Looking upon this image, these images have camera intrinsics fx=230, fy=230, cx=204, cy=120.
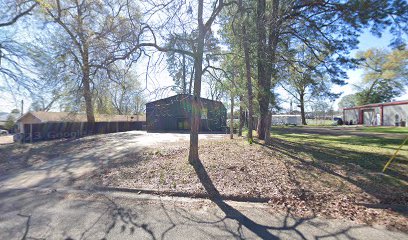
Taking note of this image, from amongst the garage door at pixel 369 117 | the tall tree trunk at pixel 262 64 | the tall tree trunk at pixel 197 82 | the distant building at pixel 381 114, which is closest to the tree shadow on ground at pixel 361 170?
the tall tree trunk at pixel 262 64

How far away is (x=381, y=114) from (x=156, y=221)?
36923mm

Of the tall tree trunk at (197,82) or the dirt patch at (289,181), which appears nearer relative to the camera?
the dirt patch at (289,181)

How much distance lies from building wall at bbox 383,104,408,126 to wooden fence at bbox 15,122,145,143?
36858 millimetres

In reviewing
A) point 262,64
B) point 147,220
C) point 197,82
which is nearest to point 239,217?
point 147,220

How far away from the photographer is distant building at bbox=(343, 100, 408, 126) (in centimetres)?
2808

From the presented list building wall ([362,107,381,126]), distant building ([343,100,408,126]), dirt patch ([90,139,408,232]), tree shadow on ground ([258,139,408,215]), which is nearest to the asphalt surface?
dirt patch ([90,139,408,232])

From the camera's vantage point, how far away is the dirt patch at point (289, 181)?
15.5ft

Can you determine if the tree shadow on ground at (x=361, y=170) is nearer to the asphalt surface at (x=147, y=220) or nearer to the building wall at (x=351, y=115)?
the asphalt surface at (x=147, y=220)

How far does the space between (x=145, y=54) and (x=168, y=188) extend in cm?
492

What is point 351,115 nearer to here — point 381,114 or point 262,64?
point 381,114

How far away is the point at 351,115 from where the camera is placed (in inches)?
1555

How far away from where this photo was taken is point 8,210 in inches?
197

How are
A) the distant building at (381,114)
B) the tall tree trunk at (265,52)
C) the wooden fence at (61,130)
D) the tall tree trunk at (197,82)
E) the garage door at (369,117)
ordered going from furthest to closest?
the garage door at (369,117) → the distant building at (381,114) → the wooden fence at (61,130) → the tall tree trunk at (265,52) → the tall tree trunk at (197,82)

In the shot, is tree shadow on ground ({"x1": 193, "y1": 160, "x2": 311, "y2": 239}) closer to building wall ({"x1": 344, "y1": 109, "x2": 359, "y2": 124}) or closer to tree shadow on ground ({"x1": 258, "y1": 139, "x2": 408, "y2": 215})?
tree shadow on ground ({"x1": 258, "y1": 139, "x2": 408, "y2": 215})
